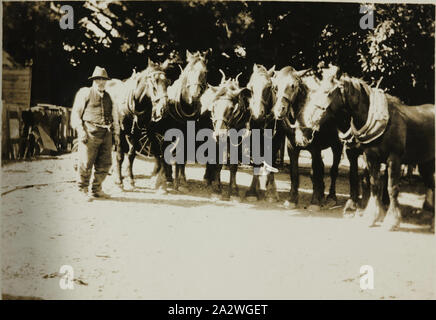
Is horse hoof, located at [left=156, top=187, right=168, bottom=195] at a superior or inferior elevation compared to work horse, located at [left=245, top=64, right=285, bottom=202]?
inferior

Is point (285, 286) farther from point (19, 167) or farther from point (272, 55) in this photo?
point (19, 167)

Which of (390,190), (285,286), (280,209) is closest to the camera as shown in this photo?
(285,286)

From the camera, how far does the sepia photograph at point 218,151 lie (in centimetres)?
515

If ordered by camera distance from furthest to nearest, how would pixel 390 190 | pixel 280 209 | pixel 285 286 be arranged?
pixel 280 209 → pixel 390 190 → pixel 285 286

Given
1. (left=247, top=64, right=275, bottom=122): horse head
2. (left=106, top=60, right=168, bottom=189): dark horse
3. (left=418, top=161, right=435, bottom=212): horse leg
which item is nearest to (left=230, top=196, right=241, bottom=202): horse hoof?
(left=247, top=64, right=275, bottom=122): horse head

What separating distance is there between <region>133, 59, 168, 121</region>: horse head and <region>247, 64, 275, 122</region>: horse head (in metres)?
1.02

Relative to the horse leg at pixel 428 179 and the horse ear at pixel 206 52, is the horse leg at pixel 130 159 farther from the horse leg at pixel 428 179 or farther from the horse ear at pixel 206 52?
the horse leg at pixel 428 179

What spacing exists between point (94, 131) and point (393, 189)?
11.3ft

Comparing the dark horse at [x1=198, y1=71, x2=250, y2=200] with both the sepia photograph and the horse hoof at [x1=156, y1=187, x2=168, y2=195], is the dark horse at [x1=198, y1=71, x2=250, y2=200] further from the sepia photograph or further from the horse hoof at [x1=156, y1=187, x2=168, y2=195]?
the horse hoof at [x1=156, y1=187, x2=168, y2=195]

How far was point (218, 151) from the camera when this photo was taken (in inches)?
227

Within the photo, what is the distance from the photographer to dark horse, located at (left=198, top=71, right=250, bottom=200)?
18.6 ft

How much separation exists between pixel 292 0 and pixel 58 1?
2637mm

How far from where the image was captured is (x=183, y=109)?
5934 millimetres
